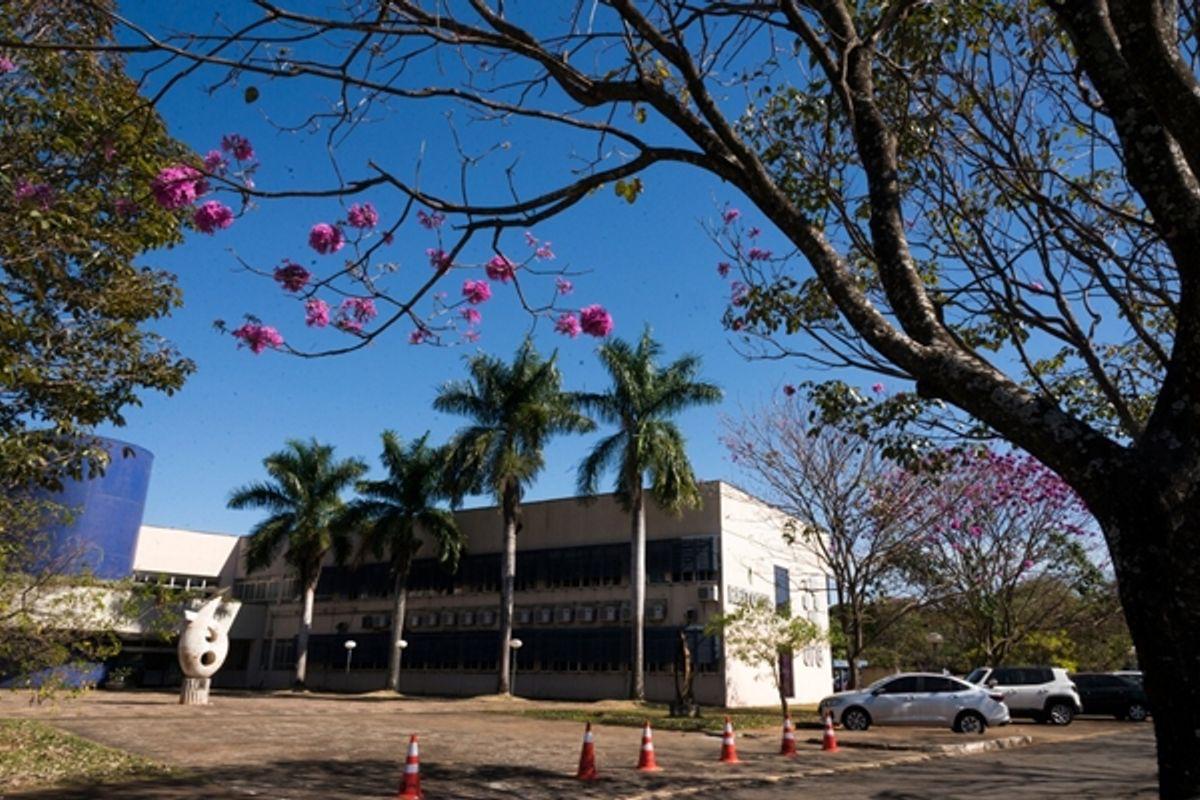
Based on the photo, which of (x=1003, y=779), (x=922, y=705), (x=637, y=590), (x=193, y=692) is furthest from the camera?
(x=637, y=590)

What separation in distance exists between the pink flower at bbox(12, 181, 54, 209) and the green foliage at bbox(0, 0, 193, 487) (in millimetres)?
35

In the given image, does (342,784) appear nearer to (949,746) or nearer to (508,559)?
(949,746)

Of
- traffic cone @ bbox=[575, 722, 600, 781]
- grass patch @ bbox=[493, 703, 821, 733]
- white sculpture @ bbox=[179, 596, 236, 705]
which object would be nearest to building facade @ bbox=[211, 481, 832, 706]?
grass patch @ bbox=[493, 703, 821, 733]

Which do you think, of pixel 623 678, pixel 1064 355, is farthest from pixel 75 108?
pixel 623 678

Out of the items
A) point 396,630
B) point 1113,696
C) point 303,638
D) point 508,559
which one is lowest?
point 1113,696

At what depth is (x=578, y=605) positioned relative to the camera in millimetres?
35938

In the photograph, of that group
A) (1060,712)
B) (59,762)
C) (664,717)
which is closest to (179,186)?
(59,762)

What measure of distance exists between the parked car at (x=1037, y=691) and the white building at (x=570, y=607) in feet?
27.2

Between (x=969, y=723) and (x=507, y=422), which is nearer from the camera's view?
(x=969, y=723)

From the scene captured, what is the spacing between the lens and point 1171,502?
344 centimetres

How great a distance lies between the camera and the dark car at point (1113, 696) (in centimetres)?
2730

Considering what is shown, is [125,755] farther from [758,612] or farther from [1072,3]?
[758,612]

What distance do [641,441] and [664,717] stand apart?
988cm

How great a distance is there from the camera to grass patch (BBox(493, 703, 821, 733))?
22078 millimetres
